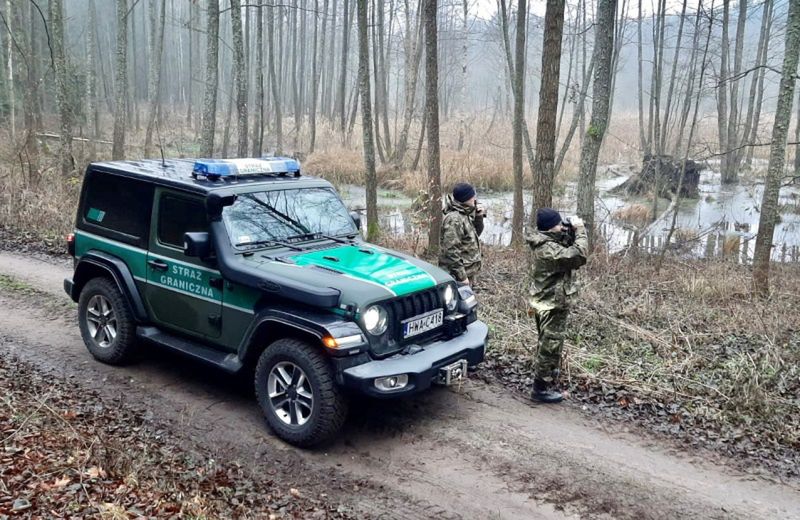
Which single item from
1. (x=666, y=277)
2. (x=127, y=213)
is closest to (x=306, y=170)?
(x=666, y=277)

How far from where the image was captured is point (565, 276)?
21.0 ft

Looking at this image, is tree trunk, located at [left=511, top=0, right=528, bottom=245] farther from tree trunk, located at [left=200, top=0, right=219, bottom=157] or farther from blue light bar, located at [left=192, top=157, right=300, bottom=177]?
blue light bar, located at [left=192, top=157, right=300, bottom=177]

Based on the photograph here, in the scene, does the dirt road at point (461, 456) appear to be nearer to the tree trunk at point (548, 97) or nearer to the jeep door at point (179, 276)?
the jeep door at point (179, 276)

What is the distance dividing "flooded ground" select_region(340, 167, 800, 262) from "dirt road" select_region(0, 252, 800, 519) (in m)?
6.33

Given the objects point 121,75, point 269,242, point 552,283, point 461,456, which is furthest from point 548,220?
point 121,75

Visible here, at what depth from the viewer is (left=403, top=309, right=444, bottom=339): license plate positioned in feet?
18.2

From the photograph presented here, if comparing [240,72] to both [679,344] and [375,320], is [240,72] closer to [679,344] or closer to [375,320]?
[679,344]

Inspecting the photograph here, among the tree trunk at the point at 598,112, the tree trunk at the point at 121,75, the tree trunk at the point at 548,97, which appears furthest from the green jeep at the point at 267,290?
the tree trunk at the point at 121,75

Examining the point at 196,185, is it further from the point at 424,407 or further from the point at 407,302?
the point at 424,407

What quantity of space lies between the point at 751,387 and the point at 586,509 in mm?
2645

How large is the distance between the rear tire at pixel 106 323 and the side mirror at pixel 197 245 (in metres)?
1.42

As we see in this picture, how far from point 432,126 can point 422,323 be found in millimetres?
7065

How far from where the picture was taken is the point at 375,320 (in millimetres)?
5316

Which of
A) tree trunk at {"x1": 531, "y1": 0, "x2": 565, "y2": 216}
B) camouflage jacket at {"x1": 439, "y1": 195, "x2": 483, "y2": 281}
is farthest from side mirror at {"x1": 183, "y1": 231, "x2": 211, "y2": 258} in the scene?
tree trunk at {"x1": 531, "y1": 0, "x2": 565, "y2": 216}
